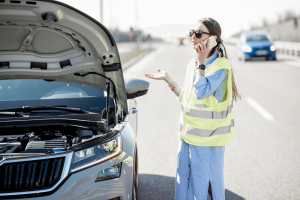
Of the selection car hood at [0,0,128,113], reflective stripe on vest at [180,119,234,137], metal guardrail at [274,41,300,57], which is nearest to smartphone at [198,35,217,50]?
reflective stripe on vest at [180,119,234,137]

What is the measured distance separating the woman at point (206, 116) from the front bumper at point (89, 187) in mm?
593

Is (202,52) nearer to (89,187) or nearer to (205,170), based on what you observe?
(205,170)

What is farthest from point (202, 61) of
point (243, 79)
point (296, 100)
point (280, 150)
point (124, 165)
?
point (243, 79)

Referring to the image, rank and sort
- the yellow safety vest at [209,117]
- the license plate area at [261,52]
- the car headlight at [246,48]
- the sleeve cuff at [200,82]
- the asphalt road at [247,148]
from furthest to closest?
the car headlight at [246,48] < the license plate area at [261,52] < the asphalt road at [247,148] < the yellow safety vest at [209,117] < the sleeve cuff at [200,82]

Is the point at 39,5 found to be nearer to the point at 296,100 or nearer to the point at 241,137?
the point at 241,137

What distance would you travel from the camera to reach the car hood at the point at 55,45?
252cm

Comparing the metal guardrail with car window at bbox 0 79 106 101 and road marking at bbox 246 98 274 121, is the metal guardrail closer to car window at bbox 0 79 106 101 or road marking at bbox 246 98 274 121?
road marking at bbox 246 98 274 121

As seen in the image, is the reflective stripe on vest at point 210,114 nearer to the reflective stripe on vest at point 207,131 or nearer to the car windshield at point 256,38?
the reflective stripe on vest at point 207,131

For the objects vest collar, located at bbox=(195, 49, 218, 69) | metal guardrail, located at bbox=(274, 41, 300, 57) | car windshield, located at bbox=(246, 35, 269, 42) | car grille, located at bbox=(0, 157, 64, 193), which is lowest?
metal guardrail, located at bbox=(274, 41, 300, 57)

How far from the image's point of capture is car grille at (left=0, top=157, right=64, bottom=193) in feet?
7.15

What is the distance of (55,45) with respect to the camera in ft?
10.0

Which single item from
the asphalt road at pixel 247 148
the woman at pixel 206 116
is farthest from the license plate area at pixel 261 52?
the woman at pixel 206 116

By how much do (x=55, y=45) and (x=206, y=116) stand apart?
58.2 inches

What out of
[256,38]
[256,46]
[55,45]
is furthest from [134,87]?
[256,38]
